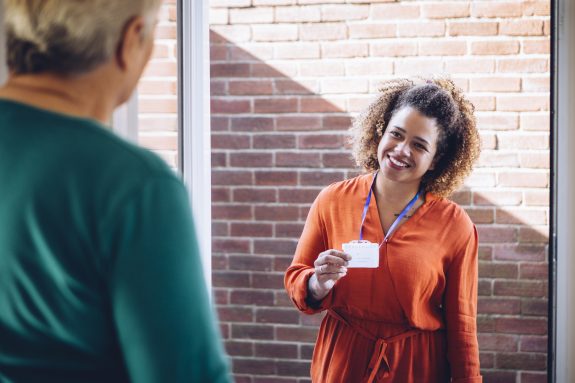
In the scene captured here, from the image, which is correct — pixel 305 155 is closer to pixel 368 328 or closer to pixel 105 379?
pixel 368 328

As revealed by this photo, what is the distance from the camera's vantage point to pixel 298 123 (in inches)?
114

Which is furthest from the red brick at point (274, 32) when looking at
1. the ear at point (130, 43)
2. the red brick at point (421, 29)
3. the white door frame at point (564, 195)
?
the ear at point (130, 43)

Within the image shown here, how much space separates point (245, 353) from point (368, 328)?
1539mm

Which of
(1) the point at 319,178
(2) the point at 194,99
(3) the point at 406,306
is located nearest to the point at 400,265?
(3) the point at 406,306

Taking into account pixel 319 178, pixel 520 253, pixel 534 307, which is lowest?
pixel 534 307

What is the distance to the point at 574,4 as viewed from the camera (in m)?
1.67

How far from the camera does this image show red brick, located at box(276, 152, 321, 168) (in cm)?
290

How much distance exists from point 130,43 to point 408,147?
3.77 feet

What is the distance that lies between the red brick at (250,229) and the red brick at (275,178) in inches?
7.9

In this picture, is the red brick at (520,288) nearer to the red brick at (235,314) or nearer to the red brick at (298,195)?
the red brick at (298,195)

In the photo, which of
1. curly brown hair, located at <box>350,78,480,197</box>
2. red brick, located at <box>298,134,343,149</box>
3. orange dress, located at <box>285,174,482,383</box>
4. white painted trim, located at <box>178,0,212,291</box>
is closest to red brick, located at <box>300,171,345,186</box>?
red brick, located at <box>298,134,343,149</box>

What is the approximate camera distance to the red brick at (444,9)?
2.73 m

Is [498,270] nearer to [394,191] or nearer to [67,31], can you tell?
[394,191]

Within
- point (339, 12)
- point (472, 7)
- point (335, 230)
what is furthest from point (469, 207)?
point (335, 230)
